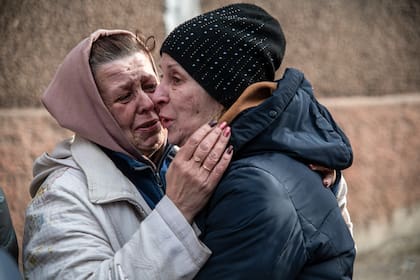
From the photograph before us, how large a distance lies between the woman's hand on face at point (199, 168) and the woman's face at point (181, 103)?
0.09m

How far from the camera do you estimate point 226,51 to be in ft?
7.30

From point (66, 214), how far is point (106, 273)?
285 millimetres

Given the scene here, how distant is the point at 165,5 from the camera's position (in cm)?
412

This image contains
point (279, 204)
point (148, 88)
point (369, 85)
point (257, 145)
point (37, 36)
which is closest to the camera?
point (279, 204)

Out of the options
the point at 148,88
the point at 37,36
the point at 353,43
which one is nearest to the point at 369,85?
the point at 353,43

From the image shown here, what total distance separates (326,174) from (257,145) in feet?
0.90

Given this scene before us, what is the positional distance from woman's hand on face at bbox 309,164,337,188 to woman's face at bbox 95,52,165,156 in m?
0.75

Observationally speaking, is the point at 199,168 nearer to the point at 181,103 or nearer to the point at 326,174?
the point at 181,103

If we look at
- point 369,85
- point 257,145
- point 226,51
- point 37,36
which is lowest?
point 369,85

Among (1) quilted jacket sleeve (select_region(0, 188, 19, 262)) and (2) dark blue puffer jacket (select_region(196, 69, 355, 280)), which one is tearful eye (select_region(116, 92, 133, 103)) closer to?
(1) quilted jacket sleeve (select_region(0, 188, 19, 262))

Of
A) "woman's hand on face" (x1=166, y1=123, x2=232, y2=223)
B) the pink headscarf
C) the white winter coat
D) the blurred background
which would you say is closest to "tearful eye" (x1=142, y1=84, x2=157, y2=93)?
the pink headscarf

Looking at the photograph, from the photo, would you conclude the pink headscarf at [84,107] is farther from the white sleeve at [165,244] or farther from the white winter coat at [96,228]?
the white sleeve at [165,244]

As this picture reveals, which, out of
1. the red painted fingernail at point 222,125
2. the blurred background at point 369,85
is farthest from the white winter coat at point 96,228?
the blurred background at point 369,85

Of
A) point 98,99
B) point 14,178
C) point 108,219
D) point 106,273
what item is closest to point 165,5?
point 14,178
